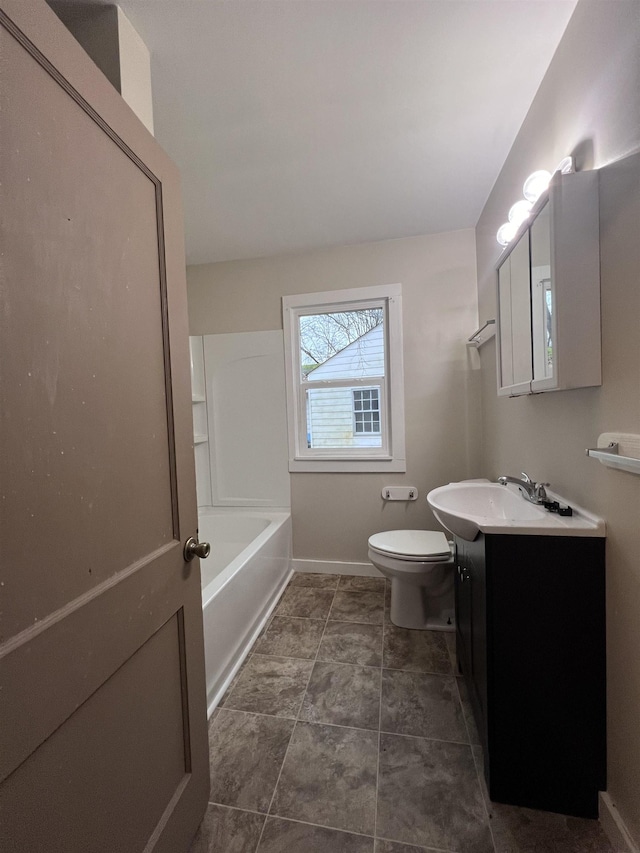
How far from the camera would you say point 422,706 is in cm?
150

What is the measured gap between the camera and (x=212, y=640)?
1554 mm

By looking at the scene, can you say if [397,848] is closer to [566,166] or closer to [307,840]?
[307,840]

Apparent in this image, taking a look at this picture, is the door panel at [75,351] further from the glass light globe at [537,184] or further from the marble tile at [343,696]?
the glass light globe at [537,184]

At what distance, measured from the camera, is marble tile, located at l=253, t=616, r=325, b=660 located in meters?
1.87

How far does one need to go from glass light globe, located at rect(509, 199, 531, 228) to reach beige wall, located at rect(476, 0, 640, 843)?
0.17 metres

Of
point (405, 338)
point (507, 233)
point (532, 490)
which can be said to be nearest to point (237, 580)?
point (532, 490)

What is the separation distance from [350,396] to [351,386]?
77mm

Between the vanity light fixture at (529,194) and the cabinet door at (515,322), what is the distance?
119 mm

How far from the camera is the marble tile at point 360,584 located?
8.22ft

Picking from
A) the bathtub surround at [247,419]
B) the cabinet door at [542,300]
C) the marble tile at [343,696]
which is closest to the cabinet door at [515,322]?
the cabinet door at [542,300]

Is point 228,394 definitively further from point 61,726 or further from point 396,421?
point 61,726

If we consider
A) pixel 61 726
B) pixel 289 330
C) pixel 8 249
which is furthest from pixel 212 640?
pixel 289 330

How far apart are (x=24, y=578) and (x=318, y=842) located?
45.5 inches

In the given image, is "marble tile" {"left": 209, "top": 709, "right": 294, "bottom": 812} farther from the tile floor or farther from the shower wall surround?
the shower wall surround
